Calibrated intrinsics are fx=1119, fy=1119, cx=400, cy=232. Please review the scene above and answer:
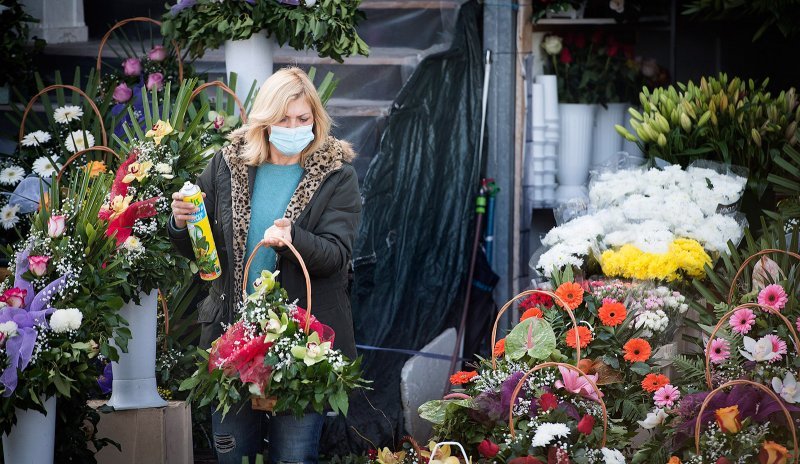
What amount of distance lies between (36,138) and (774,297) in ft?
9.68

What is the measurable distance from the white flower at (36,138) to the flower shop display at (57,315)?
117 centimetres

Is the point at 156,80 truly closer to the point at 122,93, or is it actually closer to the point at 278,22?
the point at 122,93

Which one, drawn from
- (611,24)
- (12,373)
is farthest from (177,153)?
(611,24)

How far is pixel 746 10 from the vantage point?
4.94 metres

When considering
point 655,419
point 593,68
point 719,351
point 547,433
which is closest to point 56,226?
point 547,433

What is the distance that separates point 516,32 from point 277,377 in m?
3.17

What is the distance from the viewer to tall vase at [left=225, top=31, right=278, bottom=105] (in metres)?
4.32

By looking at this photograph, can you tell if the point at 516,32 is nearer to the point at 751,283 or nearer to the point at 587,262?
the point at 587,262

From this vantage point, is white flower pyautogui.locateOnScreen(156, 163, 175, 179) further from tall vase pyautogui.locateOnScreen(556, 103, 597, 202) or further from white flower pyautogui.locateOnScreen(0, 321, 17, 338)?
tall vase pyautogui.locateOnScreen(556, 103, 597, 202)

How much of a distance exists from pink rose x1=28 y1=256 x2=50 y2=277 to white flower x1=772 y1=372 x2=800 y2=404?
2010mm

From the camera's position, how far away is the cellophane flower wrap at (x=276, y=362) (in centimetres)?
282

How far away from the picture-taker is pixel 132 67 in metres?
4.73

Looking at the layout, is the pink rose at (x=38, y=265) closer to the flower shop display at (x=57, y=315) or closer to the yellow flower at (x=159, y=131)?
the flower shop display at (x=57, y=315)

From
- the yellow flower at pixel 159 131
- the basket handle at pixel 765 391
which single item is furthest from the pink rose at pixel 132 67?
the basket handle at pixel 765 391
